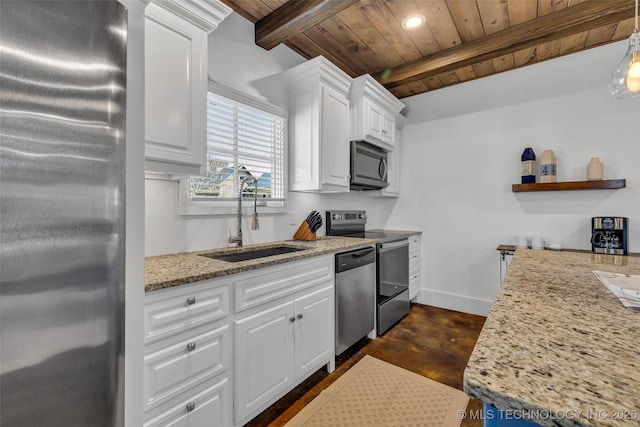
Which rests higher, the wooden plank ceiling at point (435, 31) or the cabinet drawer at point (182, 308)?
the wooden plank ceiling at point (435, 31)

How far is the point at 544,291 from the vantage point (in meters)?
0.94

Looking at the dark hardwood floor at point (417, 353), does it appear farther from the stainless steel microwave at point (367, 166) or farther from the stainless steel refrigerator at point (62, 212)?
the stainless steel microwave at point (367, 166)

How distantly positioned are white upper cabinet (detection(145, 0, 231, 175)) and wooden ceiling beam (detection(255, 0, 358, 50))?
59 centimetres

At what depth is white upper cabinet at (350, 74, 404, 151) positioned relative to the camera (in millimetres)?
2744

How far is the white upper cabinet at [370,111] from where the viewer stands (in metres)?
2.74

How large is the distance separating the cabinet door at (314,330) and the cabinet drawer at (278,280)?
0.32 feet

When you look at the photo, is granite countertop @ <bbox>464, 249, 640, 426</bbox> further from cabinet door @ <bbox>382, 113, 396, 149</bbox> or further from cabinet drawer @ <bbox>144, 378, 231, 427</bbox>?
cabinet door @ <bbox>382, 113, 396, 149</bbox>

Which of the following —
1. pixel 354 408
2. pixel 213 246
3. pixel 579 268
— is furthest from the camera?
pixel 213 246

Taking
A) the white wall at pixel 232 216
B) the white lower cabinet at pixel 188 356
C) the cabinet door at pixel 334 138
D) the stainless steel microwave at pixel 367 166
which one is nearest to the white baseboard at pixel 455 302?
the stainless steel microwave at pixel 367 166

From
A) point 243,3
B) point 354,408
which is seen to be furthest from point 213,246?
point 243,3

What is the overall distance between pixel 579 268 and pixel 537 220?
75.4 inches

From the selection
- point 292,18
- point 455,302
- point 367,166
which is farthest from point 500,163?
point 292,18

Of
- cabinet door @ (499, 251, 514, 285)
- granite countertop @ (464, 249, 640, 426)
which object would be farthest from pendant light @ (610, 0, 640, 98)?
cabinet door @ (499, 251, 514, 285)

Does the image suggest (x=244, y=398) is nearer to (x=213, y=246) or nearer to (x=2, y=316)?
(x=213, y=246)
